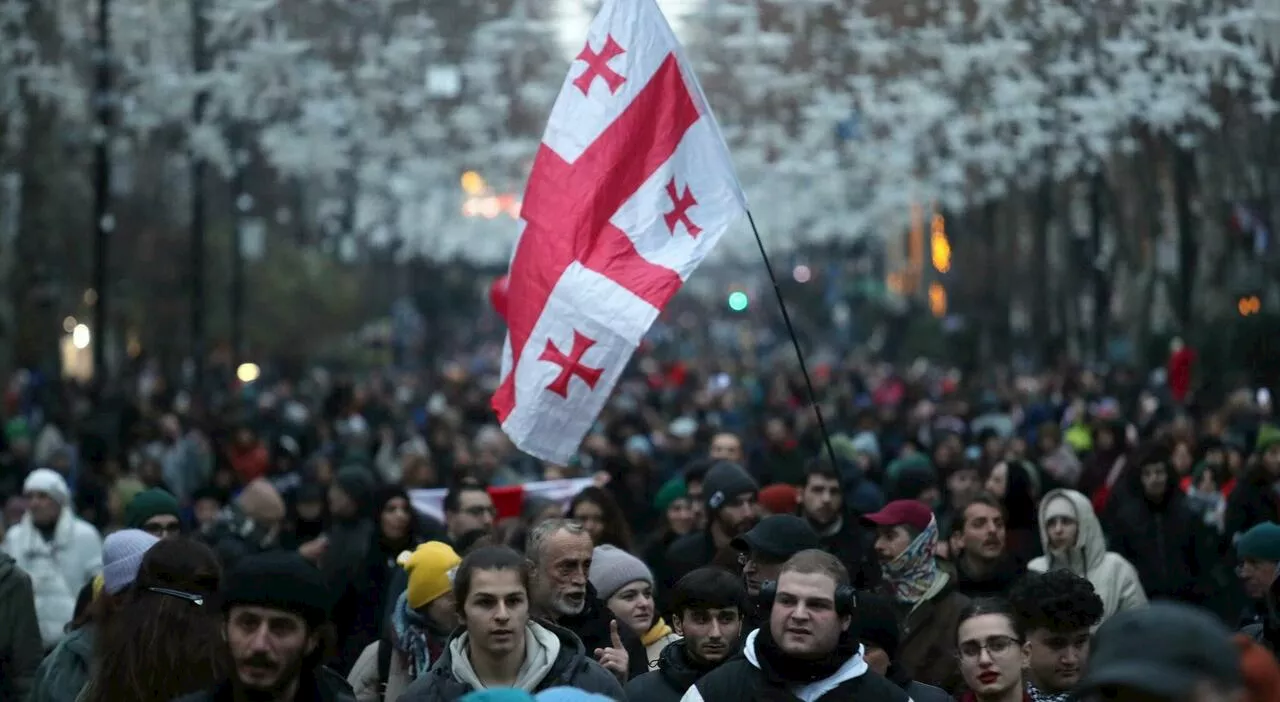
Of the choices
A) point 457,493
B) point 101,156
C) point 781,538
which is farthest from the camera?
point 101,156

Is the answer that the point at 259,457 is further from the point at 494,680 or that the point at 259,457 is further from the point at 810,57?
the point at 494,680

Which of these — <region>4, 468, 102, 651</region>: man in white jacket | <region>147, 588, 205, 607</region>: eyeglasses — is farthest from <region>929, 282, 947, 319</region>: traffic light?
<region>147, 588, 205, 607</region>: eyeglasses

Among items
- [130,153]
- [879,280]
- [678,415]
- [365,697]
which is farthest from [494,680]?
[879,280]

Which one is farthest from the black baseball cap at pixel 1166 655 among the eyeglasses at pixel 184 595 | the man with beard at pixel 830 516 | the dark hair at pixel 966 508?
the man with beard at pixel 830 516

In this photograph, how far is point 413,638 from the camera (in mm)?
9039

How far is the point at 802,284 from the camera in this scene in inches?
3839

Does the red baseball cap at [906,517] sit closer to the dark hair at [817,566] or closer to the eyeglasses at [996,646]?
the eyeglasses at [996,646]

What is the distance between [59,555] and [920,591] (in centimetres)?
547

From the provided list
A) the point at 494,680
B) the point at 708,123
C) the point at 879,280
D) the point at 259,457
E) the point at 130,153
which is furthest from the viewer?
the point at 879,280

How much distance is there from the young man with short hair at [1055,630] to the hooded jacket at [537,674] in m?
1.39

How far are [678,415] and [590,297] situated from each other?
26.4 m

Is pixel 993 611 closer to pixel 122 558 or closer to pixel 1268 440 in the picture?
pixel 122 558

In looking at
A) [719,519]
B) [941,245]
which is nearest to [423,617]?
[719,519]

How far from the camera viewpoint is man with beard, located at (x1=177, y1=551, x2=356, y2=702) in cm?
628
